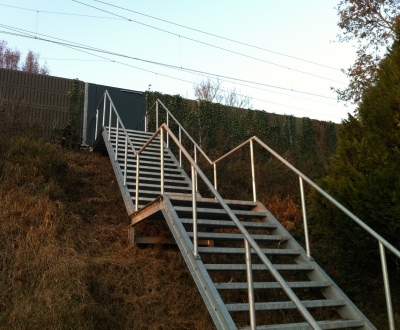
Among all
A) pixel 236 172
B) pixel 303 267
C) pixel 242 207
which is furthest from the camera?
pixel 236 172

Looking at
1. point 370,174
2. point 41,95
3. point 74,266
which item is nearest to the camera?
point 370,174

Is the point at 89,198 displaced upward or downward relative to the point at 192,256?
upward

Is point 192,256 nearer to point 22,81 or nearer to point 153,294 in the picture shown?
point 153,294

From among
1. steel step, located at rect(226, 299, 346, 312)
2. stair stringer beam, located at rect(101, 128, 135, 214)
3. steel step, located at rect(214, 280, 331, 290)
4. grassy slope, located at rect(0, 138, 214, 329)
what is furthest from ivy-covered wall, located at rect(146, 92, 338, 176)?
steel step, located at rect(226, 299, 346, 312)

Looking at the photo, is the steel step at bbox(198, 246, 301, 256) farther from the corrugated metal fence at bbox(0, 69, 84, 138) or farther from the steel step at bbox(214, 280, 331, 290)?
the corrugated metal fence at bbox(0, 69, 84, 138)

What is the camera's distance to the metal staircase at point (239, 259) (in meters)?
3.45

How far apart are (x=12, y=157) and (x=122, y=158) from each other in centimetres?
190

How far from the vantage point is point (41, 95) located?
11.2 metres

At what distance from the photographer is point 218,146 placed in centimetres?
1271

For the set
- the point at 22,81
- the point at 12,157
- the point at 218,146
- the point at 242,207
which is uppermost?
the point at 22,81

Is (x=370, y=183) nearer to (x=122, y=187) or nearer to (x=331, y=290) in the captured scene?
(x=331, y=290)

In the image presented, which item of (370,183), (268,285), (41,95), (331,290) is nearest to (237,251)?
(268,285)

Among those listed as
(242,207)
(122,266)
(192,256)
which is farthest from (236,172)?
(192,256)

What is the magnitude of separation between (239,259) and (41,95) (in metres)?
7.66
